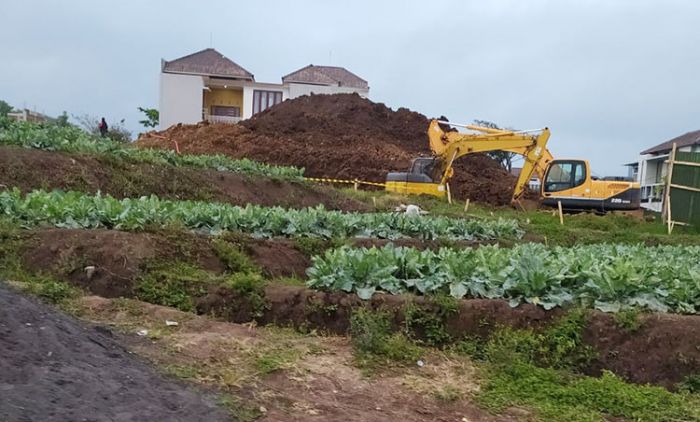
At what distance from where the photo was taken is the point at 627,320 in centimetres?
460

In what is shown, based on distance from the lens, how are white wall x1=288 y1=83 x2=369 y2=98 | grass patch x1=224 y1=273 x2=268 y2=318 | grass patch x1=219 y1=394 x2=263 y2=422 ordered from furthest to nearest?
1. white wall x1=288 y1=83 x2=369 y2=98
2. grass patch x1=224 y1=273 x2=268 y2=318
3. grass patch x1=219 y1=394 x2=263 y2=422

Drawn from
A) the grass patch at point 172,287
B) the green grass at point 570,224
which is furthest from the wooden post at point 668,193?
the grass patch at point 172,287

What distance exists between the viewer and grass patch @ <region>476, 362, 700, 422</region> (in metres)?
3.78

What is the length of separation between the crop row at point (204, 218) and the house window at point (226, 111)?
38566 millimetres

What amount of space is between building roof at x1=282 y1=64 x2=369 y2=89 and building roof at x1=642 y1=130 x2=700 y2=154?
23594 millimetres

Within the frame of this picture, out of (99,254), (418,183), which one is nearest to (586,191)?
(418,183)

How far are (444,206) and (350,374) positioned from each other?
1492 cm

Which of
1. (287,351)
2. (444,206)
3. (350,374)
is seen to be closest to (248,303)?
(287,351)

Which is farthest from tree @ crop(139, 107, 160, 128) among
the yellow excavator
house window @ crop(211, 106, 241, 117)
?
the yellow excavator

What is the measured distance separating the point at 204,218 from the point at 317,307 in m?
3.33

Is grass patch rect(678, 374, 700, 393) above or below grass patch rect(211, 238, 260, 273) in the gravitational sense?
below

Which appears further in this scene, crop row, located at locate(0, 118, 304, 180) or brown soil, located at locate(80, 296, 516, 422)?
crop row, located at locate(0, 118, 304, 180)

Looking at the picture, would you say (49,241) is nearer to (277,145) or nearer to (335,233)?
(335,233)

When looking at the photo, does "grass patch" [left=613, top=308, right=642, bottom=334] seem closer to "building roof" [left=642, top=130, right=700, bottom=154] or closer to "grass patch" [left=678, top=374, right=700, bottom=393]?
"grass patch" [left=678, top=374, right=700, bottom=393]
